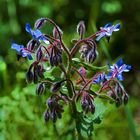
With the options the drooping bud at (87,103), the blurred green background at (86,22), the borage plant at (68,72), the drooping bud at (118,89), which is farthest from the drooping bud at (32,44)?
the blurred green background at (86,22)

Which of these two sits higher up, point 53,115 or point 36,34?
point 36,34

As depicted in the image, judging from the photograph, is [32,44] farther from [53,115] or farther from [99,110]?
[99,110]

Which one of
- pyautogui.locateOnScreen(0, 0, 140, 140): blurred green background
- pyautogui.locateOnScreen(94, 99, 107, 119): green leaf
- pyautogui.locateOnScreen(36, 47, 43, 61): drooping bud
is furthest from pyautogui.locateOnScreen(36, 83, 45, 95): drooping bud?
pyautogui.locateOnScreen(0, 0, 140, 140): blurred green background

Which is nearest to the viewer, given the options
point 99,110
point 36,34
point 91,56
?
point 36,34

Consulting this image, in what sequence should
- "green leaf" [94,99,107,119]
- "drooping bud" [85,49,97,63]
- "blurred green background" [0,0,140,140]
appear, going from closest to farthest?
"drooping bud" [85,49,97,63], "green leaf" [94,99,107,119], "blurred green background" [0,0,140,140]

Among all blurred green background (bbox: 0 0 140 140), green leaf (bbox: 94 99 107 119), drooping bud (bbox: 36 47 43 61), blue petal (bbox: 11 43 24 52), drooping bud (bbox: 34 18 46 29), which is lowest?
green leaf (bbox: 94 99 107 119)

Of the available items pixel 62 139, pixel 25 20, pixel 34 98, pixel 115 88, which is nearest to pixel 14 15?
pixel 25 20

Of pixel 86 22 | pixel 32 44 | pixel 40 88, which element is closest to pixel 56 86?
pixel 40 88

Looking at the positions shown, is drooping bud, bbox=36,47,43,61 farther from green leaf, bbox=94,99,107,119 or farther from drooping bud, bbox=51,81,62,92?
green leaf, bbox=94,99,107,119

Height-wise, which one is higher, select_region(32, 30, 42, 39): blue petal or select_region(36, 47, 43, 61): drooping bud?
select_region(32, 30, 42, 39): blue petal
